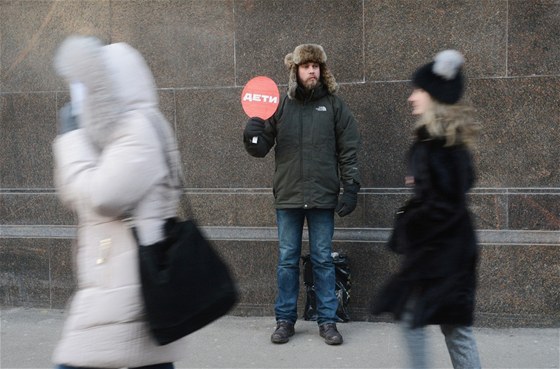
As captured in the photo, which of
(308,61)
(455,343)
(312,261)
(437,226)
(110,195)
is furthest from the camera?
(312,261)

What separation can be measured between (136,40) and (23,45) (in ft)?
3.61

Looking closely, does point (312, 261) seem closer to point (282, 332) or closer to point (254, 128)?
point (282, 332)

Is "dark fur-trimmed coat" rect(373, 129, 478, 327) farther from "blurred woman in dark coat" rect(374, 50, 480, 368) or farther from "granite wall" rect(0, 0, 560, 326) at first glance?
"granite wall" rect(0, 0, 560, 326)

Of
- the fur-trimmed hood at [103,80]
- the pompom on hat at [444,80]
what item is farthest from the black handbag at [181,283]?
Answer: the pompom on hat at [444,80]

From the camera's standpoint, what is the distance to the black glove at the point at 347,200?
5723 mm

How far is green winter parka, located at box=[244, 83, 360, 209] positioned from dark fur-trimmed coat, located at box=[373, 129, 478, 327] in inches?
83.3

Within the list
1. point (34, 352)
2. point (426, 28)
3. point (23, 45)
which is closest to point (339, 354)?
point (34, 352)

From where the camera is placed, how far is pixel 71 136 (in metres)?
2.76

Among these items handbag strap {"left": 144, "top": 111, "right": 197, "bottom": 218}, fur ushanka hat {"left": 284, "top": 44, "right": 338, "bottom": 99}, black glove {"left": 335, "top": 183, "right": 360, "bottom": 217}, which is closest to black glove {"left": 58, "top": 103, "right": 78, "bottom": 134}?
→ handbag strap {"left": 144, "top": 111, "right": 197, "bottom": 218}

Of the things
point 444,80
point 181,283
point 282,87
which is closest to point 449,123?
point 444,80

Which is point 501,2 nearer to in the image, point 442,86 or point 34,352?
point 442,86

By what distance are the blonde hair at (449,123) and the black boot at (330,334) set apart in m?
2.46

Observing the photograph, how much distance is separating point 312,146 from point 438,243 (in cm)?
229

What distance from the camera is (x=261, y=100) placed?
5.68 meters
